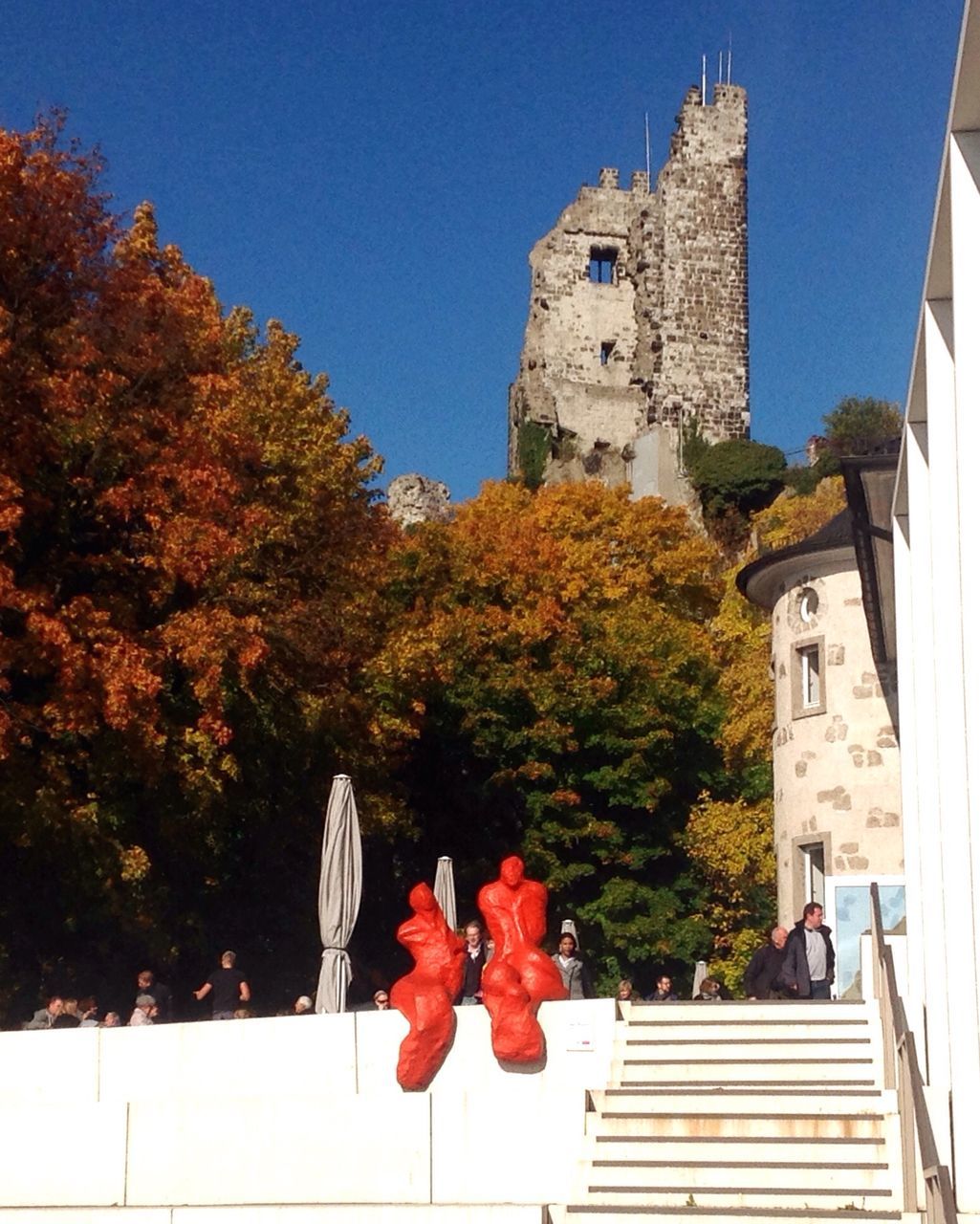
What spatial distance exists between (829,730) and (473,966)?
29.8 ft

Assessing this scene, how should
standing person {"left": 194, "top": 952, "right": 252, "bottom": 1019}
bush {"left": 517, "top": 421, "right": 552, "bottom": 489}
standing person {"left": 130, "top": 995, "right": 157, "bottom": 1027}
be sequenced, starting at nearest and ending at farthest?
standing person {"left": 130, "top": 995, "right": 157, "bottom": 1027}
standing person {"left": 194, "top": 952, "right": 252, "bottom": 1019}
bush {"left": 517, "top": 421, "right": 552, "bottom": 489}

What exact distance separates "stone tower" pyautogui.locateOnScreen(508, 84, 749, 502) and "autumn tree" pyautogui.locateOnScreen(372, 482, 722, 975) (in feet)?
96.0

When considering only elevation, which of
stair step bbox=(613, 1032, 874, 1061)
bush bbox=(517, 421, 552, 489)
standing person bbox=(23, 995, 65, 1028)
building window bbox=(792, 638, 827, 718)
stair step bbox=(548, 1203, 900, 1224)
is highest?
bush bbox=(517, 421, 552, 489)

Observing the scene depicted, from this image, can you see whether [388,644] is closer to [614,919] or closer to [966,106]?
[614,919]

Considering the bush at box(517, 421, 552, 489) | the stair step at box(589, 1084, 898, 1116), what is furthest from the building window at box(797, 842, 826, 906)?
the bush at box(517, 421, 552, 489)

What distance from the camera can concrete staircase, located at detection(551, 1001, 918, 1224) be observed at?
12.6 meters

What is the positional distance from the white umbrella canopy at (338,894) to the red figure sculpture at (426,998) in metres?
3.87

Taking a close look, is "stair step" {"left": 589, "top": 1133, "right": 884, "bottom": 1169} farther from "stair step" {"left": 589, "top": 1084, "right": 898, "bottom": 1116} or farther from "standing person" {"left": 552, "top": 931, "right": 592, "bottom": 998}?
"standing person" {"left": 552, "top": 931, "right": 592, "bottom": 998}

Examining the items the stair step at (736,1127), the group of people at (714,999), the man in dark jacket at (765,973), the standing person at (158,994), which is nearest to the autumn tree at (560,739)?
the standing person at (158,994)

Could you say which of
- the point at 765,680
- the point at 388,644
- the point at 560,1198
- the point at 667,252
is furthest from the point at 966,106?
the point at 667,252

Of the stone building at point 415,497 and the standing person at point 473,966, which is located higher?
the stone building at point 415,497

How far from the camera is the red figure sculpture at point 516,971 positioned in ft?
47.9

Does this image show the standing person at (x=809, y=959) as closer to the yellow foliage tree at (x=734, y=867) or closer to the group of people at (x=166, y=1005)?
the group of people at (x=166, y=1005)

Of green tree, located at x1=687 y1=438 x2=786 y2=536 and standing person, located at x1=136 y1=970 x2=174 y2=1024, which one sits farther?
green tree, located at x1=687 y1=438 x2=786 y2=536
